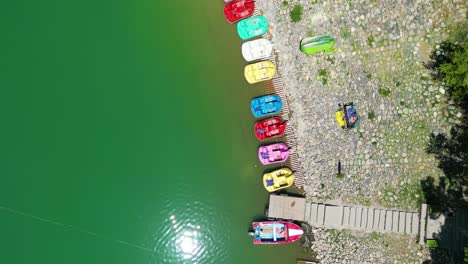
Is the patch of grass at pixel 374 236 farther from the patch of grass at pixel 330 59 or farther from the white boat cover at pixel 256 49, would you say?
the white boat cover at pixel 256 49

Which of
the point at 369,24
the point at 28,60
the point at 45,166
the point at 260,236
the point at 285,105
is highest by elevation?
the point at 369,24

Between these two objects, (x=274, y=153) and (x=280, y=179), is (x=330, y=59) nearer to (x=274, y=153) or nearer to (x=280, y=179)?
(x=274, y=153)

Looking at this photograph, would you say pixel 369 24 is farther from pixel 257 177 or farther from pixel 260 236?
pixel 260 236

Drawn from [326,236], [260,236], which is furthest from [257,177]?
[326,236]

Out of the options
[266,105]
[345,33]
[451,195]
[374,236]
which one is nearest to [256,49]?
[266,105]

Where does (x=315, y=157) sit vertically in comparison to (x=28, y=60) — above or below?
below

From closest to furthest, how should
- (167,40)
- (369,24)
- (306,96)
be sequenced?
(369,24)
(306,96)
(167,40)

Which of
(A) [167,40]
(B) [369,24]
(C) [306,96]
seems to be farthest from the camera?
A: (A) [167,40]
